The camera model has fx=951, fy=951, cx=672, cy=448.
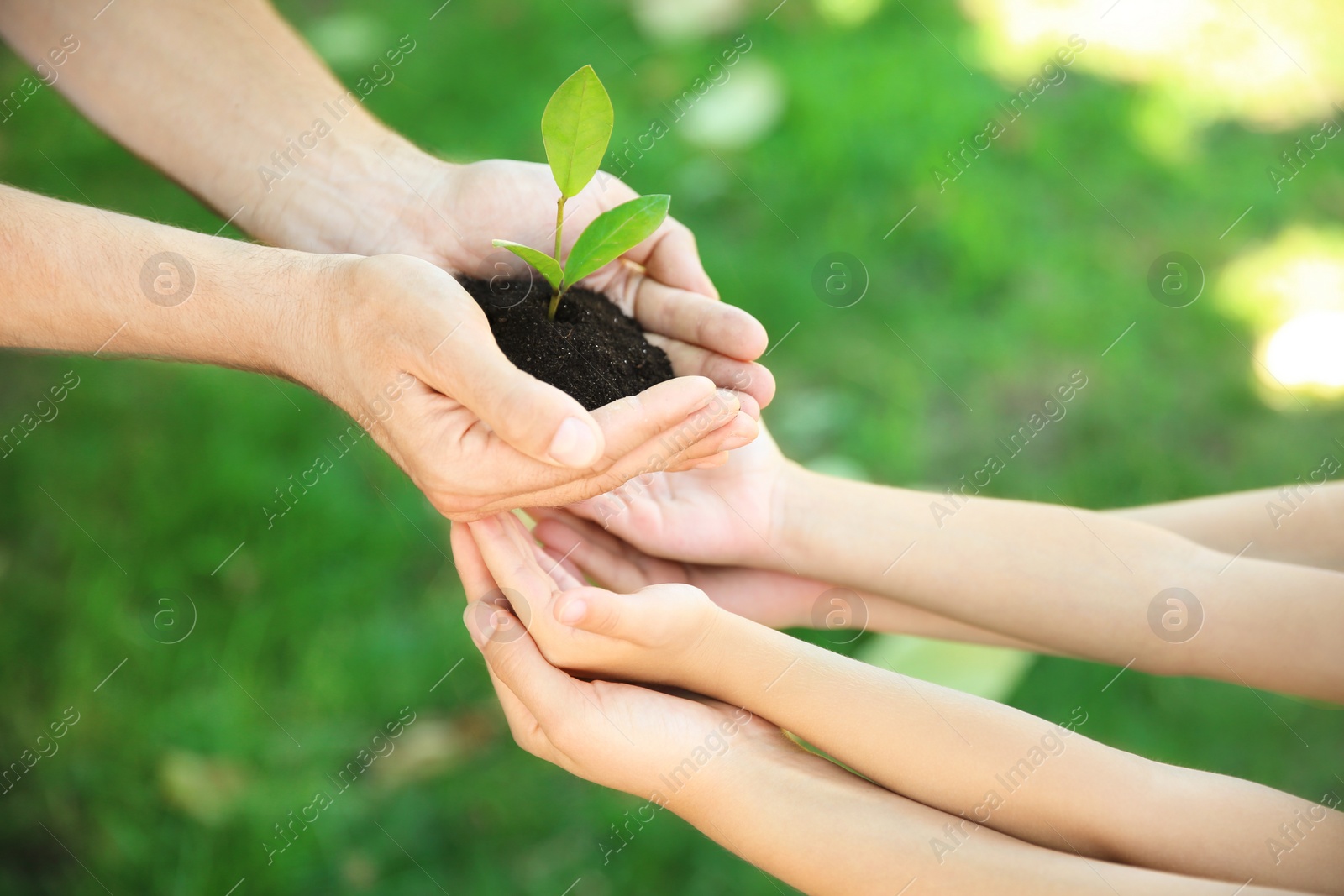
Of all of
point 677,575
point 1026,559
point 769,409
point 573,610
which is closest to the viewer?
point 573,610

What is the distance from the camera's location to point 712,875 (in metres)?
1.72

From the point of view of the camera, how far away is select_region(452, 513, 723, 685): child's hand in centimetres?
123

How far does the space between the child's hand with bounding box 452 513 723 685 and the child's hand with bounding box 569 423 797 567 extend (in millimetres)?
207

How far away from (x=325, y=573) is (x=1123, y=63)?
292cm

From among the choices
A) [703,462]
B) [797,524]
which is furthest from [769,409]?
[703,462]

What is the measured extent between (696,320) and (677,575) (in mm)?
462

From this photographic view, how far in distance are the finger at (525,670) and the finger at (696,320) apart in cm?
52

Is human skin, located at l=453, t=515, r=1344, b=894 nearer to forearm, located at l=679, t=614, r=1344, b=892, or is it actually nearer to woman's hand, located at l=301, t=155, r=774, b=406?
forearm, located at l=679, t=614, r=1344, b=892

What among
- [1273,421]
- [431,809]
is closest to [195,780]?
[431,809]

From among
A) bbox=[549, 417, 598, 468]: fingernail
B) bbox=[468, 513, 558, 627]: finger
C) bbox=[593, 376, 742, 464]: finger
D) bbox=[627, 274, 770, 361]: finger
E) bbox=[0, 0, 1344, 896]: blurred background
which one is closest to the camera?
bbox=[549, 417, 598, 468]: fingernail

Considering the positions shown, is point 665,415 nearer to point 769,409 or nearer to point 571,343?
point 571,343

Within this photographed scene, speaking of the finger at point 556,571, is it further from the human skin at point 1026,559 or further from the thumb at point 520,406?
the thumb at point 520,406

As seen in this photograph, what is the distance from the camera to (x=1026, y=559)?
1.58m

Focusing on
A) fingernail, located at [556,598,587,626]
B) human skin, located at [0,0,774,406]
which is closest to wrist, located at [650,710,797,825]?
fingernail, located at [556,598,587,626]
